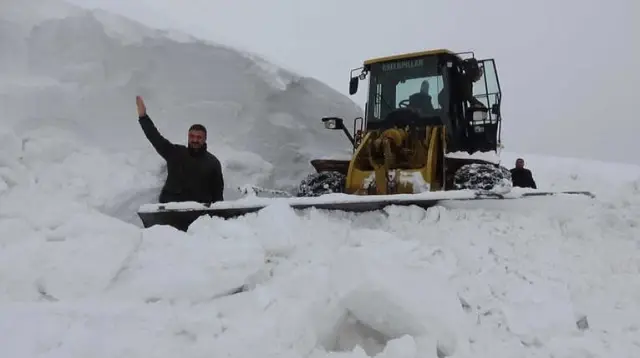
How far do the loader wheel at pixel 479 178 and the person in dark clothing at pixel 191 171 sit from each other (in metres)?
2.28

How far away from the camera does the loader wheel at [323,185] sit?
6157 mm

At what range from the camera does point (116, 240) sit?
290cm

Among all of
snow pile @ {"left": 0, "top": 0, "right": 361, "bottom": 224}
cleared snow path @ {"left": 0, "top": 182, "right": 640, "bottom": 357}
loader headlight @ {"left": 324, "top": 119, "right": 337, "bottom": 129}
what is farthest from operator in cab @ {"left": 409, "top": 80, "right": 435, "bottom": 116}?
cleared snow path @ {"left": 0, "top": 182, "right": 640, "bottom": 357}

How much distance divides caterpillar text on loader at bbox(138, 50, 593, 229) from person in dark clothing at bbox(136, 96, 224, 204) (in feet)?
1.91

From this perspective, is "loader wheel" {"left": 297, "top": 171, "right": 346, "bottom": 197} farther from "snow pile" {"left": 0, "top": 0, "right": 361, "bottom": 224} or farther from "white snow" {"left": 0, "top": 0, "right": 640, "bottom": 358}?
"white snow" {"left": 0, "top": 0, "right": 640, "bottom": 358}

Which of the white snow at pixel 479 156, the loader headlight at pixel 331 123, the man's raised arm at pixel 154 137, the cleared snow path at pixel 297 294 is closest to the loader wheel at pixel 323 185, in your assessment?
the loader headlight at pixel 331 123

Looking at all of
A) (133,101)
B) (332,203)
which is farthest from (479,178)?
(133,101)

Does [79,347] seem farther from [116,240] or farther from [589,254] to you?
[589,254]

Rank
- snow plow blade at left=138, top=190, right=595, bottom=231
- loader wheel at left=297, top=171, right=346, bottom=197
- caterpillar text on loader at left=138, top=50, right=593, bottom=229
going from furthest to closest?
loader wheel at left=297, top=171, right=346, bottom=197 → caterpillar text on loader at left=138, top=50, right=593, bottom=229 → snow plow blade at left=138, top=190, right=595, bottom=231

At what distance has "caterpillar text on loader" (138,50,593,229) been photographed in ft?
19.0

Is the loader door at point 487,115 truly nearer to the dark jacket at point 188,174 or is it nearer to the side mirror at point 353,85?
the side mirror at point 353,85

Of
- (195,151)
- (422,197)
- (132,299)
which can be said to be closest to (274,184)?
(195,151)

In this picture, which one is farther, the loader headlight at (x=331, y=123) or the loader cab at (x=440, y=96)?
the loader headlight at (x=331, y=123)

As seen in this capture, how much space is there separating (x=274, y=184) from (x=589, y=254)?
17.2ft
